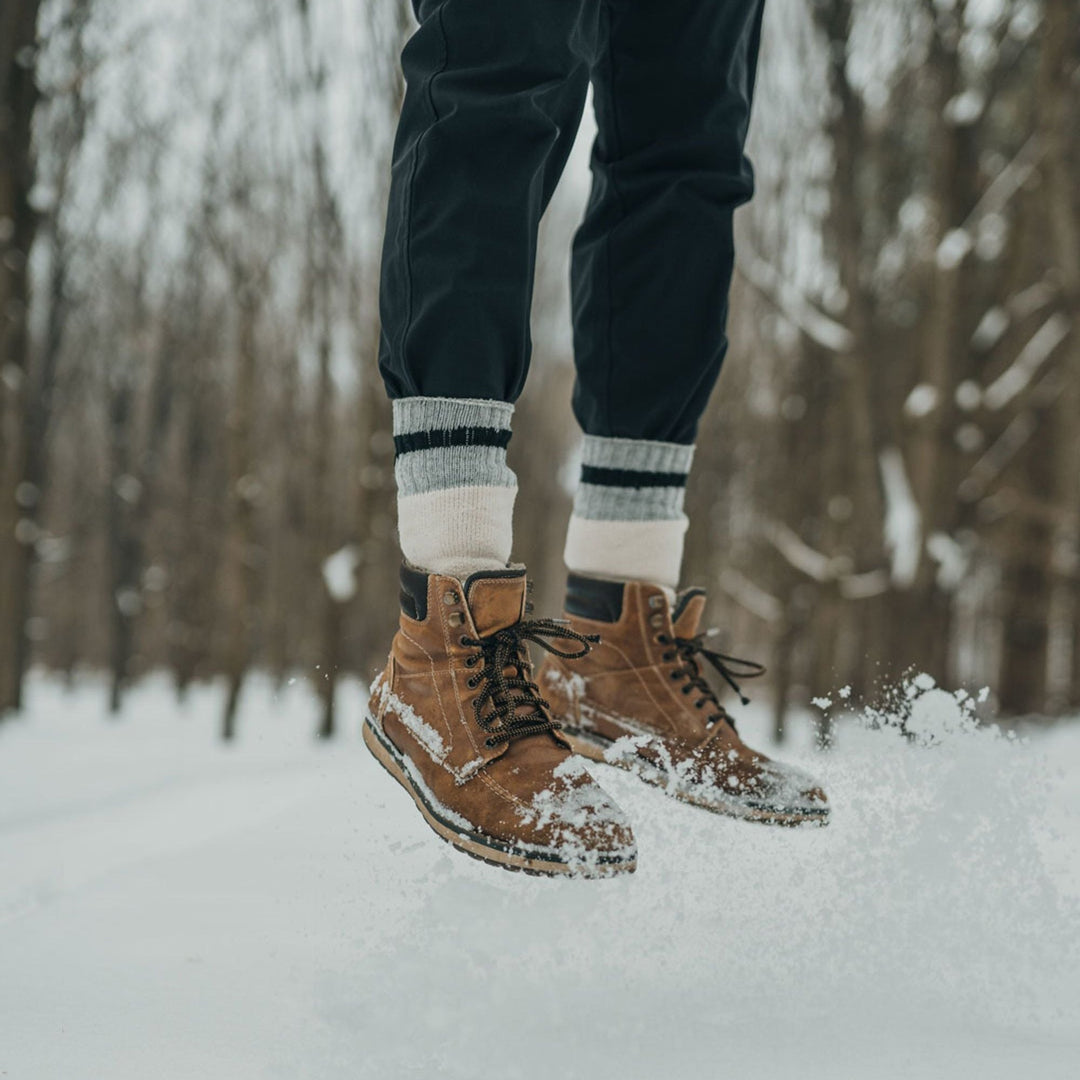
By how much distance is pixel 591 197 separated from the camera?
151 cm

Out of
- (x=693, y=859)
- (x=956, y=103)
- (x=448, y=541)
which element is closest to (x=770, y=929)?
(x=693, y=859)

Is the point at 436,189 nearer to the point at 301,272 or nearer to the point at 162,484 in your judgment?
the point at 301,272

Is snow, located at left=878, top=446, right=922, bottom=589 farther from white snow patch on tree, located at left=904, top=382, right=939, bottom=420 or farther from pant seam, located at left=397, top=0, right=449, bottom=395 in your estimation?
pant seam, located at left=397, top=0, right=449, bottom=395

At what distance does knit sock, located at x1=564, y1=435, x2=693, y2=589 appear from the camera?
142 centimetres

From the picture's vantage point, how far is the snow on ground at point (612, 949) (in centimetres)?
87

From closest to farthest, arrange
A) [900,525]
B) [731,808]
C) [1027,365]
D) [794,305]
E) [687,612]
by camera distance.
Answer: [731,808] → [687,612] → [900,525] → [1027,365] → [794,305]

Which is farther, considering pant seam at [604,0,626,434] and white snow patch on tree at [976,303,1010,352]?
white snow patch on tree at [976,303,1010,352]

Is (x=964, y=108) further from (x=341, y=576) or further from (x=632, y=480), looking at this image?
(x=632, y=480)

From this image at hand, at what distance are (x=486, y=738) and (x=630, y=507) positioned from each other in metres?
0.46

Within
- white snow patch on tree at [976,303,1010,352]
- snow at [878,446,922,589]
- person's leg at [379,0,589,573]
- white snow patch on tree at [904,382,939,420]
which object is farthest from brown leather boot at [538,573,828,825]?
white snow patch on tree at [976,303,1010,352]

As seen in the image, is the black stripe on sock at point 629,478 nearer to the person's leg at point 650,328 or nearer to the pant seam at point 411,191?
the person's leg at point 650,328

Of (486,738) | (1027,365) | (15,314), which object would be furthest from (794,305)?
(486,738)

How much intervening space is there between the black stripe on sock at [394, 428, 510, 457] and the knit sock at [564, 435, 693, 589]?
305 mm

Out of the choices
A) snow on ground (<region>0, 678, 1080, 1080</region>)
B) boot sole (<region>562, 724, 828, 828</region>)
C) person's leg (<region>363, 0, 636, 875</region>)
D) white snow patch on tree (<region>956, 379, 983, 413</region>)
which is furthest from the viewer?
white snow patch on tree (<region>956, 379, 983, 413</region>)
